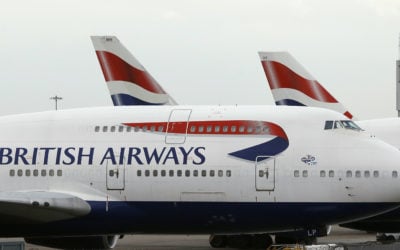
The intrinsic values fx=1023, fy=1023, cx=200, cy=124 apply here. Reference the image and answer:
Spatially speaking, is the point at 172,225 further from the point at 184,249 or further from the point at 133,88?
the point at 133,88

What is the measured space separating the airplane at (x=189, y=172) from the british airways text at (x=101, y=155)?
0.10 feet

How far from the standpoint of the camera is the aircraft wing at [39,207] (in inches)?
1121

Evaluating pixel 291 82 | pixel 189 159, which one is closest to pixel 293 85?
pixel 291 82

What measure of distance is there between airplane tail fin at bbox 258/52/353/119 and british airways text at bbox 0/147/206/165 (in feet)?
63.1

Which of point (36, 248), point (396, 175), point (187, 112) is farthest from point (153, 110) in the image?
point (36, 248)

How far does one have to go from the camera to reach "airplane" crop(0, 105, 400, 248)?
2795 centimetres

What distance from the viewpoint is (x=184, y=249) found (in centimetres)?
3772

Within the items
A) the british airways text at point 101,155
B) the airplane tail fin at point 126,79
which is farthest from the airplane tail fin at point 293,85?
the british airways text at point 101,155

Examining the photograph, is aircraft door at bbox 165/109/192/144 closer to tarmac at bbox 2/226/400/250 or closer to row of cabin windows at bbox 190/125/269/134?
row of cabin windows at bbox 190/125/269/134

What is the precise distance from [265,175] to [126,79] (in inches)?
753

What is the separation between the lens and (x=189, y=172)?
94.0 ft

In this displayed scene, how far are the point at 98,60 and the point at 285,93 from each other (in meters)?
8.88

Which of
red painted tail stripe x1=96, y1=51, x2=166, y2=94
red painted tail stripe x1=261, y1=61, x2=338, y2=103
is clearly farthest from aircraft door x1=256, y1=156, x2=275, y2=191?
red painted tail stripe x1=261, y1=61, x2=338, y2=103

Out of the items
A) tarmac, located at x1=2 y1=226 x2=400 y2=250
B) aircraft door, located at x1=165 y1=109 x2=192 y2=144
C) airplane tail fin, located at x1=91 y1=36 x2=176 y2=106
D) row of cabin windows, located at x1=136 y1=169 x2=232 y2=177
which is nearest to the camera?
row of cabin windows, located at x1=136 y1=169 x2=232 y2=177
